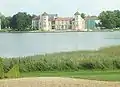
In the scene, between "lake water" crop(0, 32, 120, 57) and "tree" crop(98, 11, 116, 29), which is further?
"tree" crop(98, 11, 116, 29)

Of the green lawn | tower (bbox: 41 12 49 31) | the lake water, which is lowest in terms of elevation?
the lake water

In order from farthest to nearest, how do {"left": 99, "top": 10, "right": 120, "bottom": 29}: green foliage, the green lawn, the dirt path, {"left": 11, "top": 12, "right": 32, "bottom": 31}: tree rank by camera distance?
1. {"left": 99, "top": 10, "right": 120, "bottom": 29}: green foliage
2. {"left": 11, "top": 12, "right": 32, "bottom": 31}: tree
3. the green lawn
4. the dirt path

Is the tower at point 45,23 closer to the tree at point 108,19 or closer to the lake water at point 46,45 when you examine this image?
the tree at point 108,19

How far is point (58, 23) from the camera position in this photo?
6112 inches

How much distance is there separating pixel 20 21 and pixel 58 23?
135 ft

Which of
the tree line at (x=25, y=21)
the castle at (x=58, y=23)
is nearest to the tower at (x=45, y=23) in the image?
the castle at (x=58, y=23)

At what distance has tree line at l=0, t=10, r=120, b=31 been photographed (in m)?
117

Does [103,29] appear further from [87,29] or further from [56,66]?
[56,66]

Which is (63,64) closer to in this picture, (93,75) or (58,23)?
(93,75)

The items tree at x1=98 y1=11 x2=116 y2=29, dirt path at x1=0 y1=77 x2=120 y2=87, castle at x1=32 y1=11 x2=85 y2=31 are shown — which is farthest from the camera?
castle at x1=32 y1=11 x2=85 y2=31

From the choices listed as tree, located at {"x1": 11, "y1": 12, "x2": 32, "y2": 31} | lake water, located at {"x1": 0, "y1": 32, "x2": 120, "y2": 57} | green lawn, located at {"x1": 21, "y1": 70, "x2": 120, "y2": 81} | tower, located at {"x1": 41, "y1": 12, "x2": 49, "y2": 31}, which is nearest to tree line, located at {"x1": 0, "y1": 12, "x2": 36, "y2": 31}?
tree, located at {"x1": 11, "y1": 12, "x2": 32, "y2": 31}

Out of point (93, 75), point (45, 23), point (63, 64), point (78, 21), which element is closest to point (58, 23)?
point (45, 23)

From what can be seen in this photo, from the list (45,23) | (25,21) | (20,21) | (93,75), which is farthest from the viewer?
(45,23)

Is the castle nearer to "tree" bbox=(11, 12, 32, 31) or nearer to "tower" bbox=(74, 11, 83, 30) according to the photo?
"tower" bbox=(74, 11, 83, 30)
